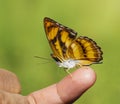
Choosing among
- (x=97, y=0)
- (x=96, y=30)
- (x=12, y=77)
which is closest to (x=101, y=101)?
(x=96, y=30)

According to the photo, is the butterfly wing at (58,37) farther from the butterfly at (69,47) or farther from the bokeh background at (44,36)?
the bokeh background at (44,36)

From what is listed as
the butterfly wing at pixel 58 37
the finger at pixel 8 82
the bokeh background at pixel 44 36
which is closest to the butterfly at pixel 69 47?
the butterfly wing at pixel 58 37

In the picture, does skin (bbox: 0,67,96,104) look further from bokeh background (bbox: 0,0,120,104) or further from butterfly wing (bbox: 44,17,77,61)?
bokeh background (bbox: 0,0,120,104)

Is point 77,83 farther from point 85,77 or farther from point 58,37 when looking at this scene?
point 58,37

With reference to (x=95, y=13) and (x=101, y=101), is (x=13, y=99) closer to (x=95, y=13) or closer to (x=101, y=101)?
(x=101, y=101)

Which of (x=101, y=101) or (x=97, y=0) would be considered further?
(x=97, y=0)

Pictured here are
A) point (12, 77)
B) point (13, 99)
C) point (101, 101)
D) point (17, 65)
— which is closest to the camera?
point (13, 99)
